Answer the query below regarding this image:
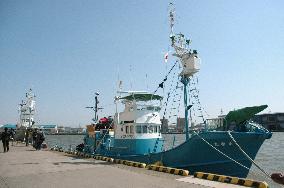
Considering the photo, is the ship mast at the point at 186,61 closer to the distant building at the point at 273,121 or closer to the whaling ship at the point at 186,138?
the whaling ship at the point at 186,138

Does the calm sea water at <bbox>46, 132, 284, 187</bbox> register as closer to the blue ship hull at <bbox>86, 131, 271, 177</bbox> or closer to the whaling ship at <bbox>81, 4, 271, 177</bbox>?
the whaling ship at <bbox>81, 4, 271, 177</bbox>

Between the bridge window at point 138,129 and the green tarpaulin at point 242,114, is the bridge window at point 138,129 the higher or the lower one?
the lower one

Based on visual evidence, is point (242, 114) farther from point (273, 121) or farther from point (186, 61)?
point (273, 121)

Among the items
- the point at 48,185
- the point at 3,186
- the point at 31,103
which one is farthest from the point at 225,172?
the point at 31,103

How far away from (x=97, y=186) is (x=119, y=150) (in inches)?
425

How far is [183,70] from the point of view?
1930 cm

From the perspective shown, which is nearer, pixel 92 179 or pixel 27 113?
pixel 92 179

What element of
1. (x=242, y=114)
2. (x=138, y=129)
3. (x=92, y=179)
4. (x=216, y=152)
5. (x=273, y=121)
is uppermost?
(x=273, y=121)

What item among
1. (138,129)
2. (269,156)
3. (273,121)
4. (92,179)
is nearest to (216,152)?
(138,129)

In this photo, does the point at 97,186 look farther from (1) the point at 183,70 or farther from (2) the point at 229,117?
(1) the point at 183,70

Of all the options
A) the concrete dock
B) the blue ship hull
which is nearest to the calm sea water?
the blue ship hull

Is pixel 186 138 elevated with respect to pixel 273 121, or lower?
lower

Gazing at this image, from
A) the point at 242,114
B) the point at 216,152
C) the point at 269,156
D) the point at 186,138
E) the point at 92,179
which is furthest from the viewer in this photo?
the point at 269,156

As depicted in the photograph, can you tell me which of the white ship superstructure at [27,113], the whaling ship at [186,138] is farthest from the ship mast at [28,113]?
the whaling ship at [186,138]
